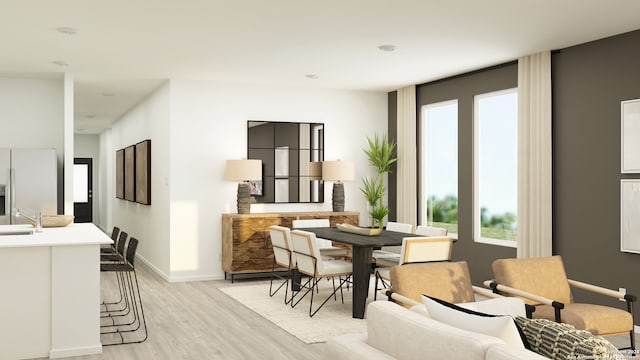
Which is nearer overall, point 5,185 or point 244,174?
point 5,185

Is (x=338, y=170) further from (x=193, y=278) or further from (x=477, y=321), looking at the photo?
(x=477, y=321)

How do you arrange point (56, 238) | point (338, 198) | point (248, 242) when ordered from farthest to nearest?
point (338, 198)
point (248, 242)
point (56, 238)

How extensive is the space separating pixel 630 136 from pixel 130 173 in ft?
27.3

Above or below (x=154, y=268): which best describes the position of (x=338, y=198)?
above

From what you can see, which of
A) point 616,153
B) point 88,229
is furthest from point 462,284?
point 88,229

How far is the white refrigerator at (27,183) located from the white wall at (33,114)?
1.72 feet

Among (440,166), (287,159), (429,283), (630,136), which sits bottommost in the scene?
(429,283)

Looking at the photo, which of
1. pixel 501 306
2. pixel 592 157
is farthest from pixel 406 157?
pixel 501 306

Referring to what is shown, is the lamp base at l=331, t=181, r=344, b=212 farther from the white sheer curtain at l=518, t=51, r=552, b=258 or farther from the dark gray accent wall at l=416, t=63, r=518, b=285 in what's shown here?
the white sheer curtain at l=518, t=51, r=552, b=258

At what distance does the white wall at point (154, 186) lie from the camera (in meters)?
8.55

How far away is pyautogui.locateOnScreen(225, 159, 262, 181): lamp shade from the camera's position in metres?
8.07

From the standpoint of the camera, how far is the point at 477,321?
2502mm

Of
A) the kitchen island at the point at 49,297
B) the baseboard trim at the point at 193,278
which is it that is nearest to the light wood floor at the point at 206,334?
the kitchen island at the point at 49,297

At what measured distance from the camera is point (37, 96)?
847 cm
